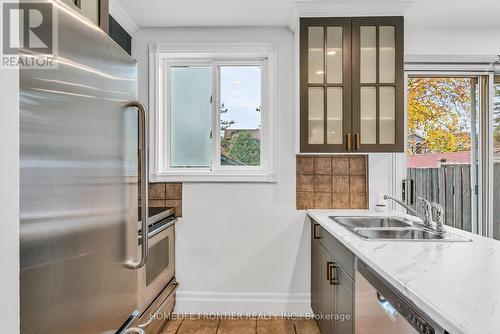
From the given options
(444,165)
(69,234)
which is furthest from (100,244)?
(444,165)

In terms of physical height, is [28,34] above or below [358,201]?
above

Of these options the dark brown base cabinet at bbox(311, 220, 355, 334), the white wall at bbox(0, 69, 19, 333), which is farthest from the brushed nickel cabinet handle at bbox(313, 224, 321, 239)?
the white wall at bbox(0, 69, 19, 333)

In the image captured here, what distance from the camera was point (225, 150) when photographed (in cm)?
296

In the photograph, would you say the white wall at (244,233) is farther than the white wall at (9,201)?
Yes

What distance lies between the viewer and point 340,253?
1868 millimetres

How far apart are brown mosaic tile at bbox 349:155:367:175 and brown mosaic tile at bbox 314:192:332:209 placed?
28 centimetres

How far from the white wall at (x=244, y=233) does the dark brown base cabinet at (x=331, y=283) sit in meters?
0.24

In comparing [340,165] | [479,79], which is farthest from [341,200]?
[479,79]

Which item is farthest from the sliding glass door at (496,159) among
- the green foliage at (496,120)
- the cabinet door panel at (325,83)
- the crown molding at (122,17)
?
the crown molding at (122,17)

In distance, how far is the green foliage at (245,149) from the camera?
9.70ft

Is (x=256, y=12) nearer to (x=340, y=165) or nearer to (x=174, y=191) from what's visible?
(x=340, y=165)

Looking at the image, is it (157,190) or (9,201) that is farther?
(157,190)

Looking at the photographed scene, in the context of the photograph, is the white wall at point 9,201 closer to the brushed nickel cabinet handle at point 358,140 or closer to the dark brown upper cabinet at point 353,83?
the dark brown upper cabinet at point 353,83

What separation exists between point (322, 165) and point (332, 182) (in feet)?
0.55
